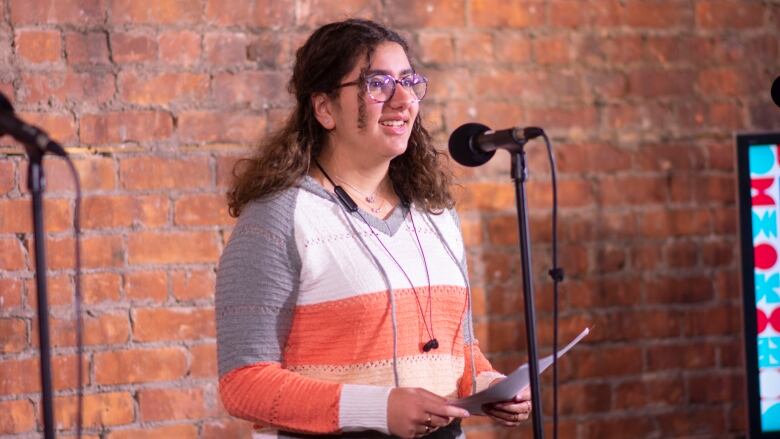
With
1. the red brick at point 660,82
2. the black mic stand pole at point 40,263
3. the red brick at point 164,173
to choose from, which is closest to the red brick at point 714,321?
the red brick at point 660,82

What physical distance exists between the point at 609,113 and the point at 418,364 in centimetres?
129

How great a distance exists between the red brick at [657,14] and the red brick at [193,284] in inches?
52.8

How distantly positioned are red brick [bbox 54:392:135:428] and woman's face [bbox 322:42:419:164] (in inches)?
35.8

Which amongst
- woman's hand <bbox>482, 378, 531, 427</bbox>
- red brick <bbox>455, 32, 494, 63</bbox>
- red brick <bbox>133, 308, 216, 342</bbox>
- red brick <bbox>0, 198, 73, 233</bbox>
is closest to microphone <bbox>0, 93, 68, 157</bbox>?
woman's hand <bbox>482, 378, 531, 427</bbox>

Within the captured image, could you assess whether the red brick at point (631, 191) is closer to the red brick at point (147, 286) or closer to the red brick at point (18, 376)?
the red brick at point (147, 286)

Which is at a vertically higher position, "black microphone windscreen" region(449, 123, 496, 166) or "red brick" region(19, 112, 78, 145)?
"red brick" region(19, 112, 78, 145)

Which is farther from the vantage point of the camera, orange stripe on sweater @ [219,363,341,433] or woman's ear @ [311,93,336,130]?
woman's ear @ [311,93,336,130]

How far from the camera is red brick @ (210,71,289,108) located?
2541 mm

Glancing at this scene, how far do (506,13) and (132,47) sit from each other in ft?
3.22

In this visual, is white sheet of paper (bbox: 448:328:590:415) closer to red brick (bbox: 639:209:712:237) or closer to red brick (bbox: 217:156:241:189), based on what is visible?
red brick (bbox: 217:156:241:189)

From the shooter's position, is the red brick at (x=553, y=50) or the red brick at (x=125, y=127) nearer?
the red brick at (x=125, y=127)

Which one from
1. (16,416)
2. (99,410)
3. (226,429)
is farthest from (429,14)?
(16,416)

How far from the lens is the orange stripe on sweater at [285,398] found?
70.2 inches

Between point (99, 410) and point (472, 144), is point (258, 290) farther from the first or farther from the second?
point (99, 410)
